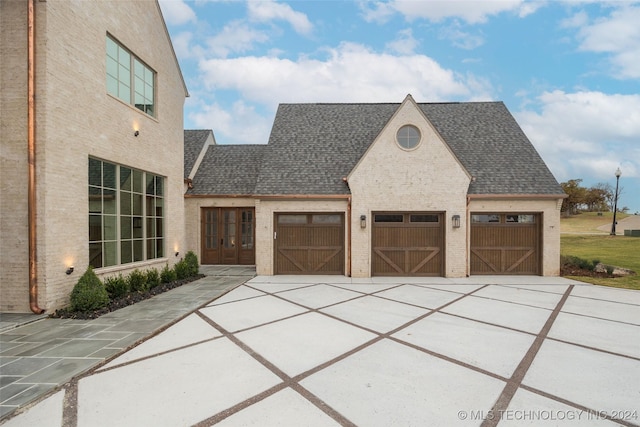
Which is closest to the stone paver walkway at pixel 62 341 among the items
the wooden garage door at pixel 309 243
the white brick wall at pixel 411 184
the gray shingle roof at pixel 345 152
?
the wooden garage door at pixel 309 243

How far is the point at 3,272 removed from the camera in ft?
20.4

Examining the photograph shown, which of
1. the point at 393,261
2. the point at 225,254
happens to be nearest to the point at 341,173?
the point at 393,261

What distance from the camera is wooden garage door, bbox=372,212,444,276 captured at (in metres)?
11.1

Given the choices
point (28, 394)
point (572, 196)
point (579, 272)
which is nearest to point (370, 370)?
point (28, 394)

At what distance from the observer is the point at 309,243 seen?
449 inches

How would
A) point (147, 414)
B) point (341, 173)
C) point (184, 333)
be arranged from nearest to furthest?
point (147, 414)
point (184, 333)
point (341, 173)

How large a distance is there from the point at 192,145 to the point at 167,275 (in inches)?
316

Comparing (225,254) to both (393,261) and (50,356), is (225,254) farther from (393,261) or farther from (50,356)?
(50,356)

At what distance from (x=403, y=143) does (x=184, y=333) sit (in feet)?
31.4

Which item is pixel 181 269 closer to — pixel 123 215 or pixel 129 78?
pixel 123 215

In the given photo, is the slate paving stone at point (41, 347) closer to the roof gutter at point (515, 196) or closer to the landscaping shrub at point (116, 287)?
the landscaping shrub at point (116, 287)

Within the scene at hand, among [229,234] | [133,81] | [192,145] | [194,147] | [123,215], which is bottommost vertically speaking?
[229,234]

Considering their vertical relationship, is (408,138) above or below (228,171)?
above

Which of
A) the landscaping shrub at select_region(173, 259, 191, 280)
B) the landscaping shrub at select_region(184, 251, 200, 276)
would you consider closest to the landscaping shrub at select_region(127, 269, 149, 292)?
the landscaping shrub at select_region(173, 259, 191, 280)
